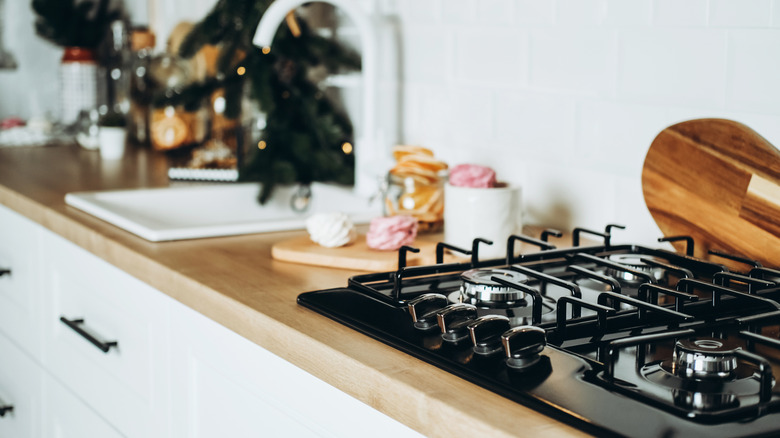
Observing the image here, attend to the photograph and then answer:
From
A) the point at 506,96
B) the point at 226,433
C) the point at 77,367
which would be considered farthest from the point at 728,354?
the point at 77,367

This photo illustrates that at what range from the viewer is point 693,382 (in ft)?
2.22

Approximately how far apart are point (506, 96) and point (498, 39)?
0.10 meters

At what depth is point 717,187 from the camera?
111 centimetres

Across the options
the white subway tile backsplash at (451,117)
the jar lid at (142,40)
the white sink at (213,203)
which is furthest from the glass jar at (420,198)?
the jar lid at (142,40)

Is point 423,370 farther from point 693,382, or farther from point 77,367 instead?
point 77,367

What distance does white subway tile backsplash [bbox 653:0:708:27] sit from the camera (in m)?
1.17

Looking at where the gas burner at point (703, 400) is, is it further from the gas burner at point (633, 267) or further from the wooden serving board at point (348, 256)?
the wooden serving board at point (348, 256)

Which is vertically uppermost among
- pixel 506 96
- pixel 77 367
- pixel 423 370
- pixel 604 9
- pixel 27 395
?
pixel 604 9

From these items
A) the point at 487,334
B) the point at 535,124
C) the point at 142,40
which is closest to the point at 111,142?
the point at 142,40

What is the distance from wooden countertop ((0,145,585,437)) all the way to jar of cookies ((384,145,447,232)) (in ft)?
0.57

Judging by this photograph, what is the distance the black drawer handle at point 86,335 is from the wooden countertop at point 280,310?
0.12m

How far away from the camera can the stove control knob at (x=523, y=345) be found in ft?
2.32

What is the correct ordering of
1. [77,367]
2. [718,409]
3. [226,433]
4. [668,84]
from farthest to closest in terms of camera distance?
[77,367], [668,84], [226,433], [718,409]

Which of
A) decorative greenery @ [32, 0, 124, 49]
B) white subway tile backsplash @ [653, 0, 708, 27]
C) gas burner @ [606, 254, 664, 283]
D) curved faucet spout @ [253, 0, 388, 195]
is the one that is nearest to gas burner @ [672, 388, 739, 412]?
gas burner @ [606, 254, 664, 283]
